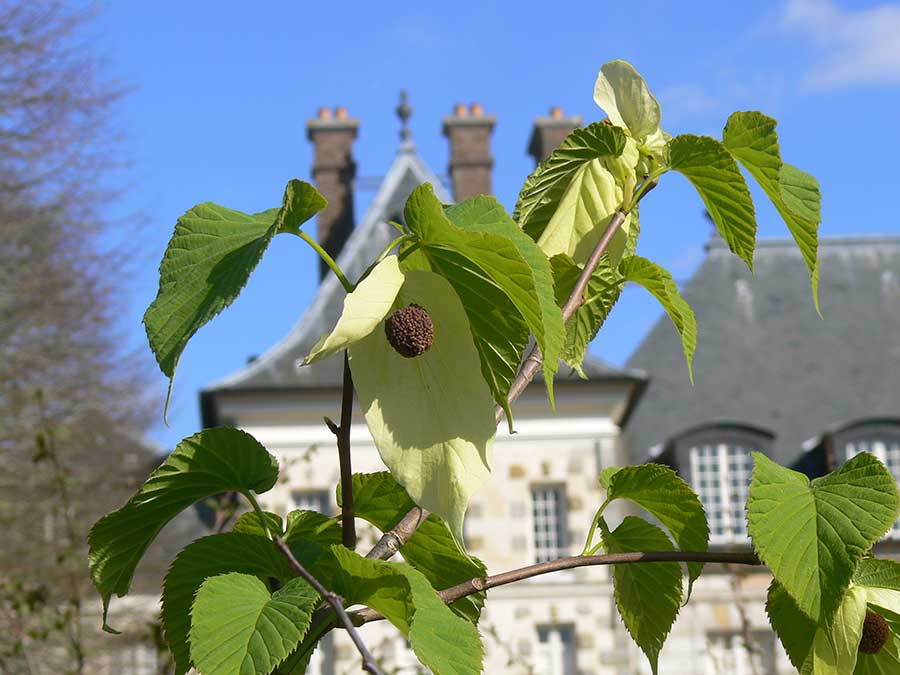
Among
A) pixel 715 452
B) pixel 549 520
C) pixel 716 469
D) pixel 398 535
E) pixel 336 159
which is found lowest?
pixel 549 520

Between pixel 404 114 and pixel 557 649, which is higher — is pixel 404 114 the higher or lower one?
the higher one

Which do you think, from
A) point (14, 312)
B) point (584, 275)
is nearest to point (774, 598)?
point (584, 275)

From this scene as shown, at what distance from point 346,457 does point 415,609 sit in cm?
11

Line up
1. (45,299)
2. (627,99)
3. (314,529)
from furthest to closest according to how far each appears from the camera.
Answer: (45,299)
(627,99)
(314,529)

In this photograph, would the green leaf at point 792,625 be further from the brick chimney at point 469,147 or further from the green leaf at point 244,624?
the brick chimney at point 469,147

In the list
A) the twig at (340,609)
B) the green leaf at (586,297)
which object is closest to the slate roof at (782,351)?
the green leaf at (586,297)

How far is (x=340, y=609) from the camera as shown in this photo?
0.86m

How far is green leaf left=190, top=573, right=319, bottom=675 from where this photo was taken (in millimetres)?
857

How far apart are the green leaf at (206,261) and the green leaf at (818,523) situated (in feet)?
1.15

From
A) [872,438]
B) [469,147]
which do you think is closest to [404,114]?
[469,147]

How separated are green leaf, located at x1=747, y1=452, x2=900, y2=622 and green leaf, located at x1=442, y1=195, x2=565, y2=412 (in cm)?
17

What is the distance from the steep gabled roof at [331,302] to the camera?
19516 millimetres

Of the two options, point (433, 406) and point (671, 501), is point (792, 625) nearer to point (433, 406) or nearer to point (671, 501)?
point (671, 501)

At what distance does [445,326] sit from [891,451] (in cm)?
2034
